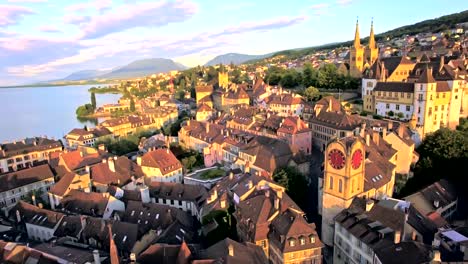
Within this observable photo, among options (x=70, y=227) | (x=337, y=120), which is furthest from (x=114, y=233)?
(x=337, y=120)

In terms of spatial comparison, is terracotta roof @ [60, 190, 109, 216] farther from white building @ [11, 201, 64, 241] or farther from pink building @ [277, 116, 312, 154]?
pink building @ [277, 116, 312, 154]

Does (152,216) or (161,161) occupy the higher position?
(161,161)

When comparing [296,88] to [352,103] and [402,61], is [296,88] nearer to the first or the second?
[352,103]

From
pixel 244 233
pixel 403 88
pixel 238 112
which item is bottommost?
pixel 244 233

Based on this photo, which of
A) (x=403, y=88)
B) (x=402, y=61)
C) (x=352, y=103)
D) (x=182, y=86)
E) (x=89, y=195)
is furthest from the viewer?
(x=182, y=86)

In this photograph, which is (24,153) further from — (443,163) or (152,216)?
(443,163)

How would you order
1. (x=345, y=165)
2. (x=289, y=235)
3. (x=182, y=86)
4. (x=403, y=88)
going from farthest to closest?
(x=182, y=86) < (x=403, y=88) < (x=345, y=165) < (x=289, y=235)

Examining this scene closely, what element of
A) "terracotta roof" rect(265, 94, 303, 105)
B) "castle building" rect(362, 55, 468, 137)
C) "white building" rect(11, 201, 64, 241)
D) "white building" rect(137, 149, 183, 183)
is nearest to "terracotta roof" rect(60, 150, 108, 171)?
"white building" rect(137, 149, 183, 183)

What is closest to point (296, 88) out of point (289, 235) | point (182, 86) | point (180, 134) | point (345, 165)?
point (180, 134)

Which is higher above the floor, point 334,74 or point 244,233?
point 334,74
